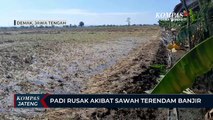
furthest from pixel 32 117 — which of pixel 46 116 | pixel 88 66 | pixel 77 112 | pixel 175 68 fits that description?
pixel 88 66

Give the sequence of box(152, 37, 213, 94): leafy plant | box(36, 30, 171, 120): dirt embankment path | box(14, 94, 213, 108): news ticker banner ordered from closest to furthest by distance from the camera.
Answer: box(152, 37, 213, 94): leafy plant < box(14, 94, 213, 108): news ticker banner < box(36, 30, 171, 120): dirt embankment path

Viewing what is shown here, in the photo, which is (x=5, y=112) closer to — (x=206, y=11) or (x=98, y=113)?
(x=98, y=113)

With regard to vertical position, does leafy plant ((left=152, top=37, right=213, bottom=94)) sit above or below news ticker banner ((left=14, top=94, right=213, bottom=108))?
above

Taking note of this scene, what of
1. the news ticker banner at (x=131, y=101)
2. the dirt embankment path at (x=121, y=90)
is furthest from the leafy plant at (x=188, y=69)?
the dirt embankment path at (x=121, y=90)

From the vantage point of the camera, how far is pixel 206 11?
7.54 metres

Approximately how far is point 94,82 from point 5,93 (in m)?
3.84

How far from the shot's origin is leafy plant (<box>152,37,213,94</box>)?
3141 millimetres

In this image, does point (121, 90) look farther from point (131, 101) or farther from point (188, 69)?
point (188, 69)

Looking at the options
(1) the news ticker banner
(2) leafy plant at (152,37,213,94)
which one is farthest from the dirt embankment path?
(2) leafy plant at (152,37,213,94)

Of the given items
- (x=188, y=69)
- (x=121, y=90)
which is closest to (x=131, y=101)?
(x=188, y=69)

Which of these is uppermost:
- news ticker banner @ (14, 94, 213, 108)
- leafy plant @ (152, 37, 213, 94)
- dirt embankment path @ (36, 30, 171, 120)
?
leafy plant @ (152, 37, 213, 94)

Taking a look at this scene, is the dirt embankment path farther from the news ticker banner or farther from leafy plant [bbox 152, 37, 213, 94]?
leafy plant [bbox 152, 37, 213, 94]

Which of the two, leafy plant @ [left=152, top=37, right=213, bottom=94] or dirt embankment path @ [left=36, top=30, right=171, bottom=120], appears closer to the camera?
leafy plant @ [left=152, top=37, right=213, bottom=94]

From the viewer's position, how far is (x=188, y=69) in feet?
10.7
